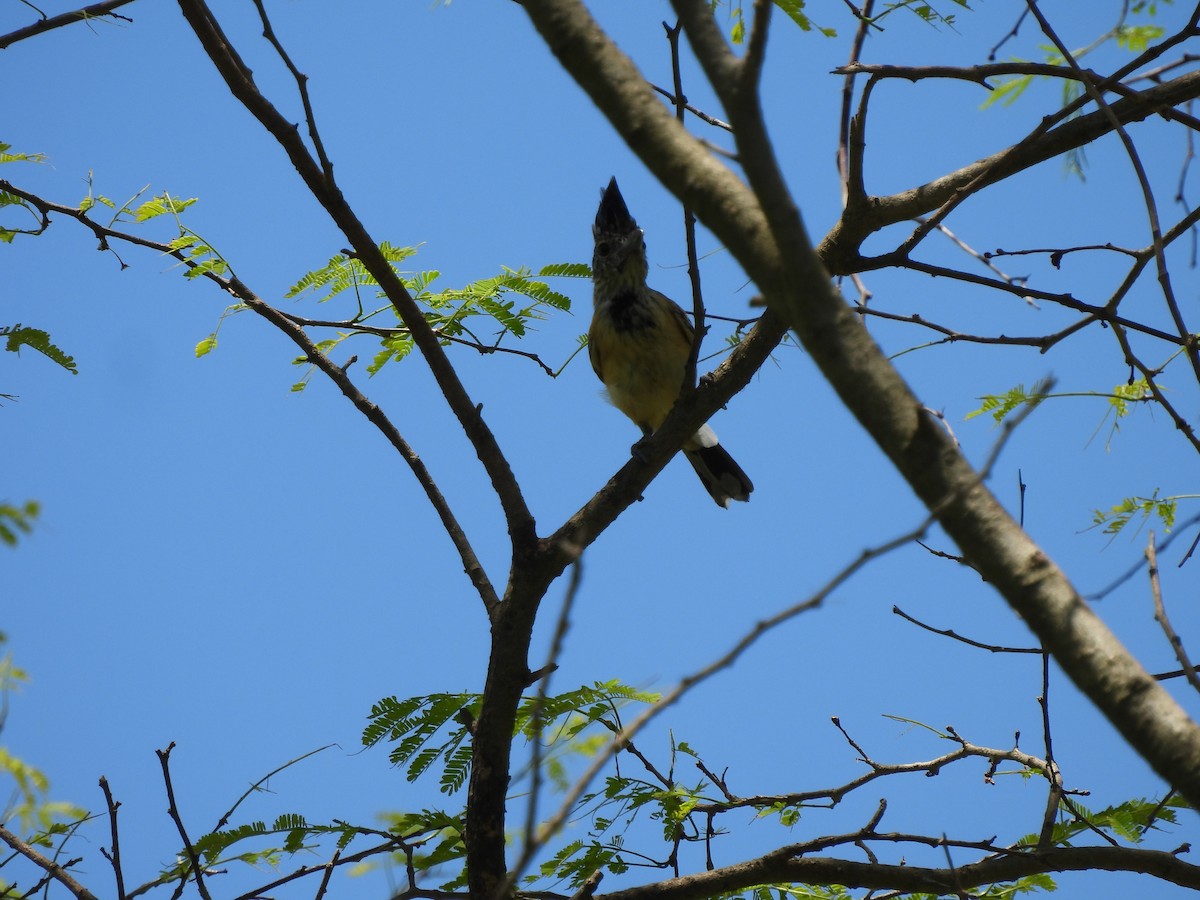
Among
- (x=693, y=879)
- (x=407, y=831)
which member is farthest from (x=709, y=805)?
(x=407, y=831)

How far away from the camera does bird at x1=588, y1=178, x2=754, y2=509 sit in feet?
19.6

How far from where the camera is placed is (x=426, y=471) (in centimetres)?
393

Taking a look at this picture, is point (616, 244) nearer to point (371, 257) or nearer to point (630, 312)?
point (630, 312)

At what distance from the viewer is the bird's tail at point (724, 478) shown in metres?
6.54

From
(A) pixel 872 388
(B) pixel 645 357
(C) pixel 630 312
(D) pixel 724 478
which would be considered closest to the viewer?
(A) pixel 872 388

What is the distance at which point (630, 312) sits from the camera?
610 cm

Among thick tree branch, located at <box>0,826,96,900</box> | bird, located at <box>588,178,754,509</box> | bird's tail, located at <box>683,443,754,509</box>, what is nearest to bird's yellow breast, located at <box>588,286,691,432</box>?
bird, located at <box>588,178,754,509</box>

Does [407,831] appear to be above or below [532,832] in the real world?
above

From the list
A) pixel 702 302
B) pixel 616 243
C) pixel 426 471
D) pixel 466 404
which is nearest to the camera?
pixel 702 302

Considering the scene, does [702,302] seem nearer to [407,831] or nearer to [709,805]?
[709,805]

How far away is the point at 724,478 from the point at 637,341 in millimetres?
1109

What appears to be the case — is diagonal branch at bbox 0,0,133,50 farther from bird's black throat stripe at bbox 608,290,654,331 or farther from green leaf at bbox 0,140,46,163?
bird's black throat stripe at bbox 608,290,654,331

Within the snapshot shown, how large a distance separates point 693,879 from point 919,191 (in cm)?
218

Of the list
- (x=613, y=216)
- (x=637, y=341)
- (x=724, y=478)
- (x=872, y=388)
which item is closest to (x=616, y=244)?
(x=613, y=216)
